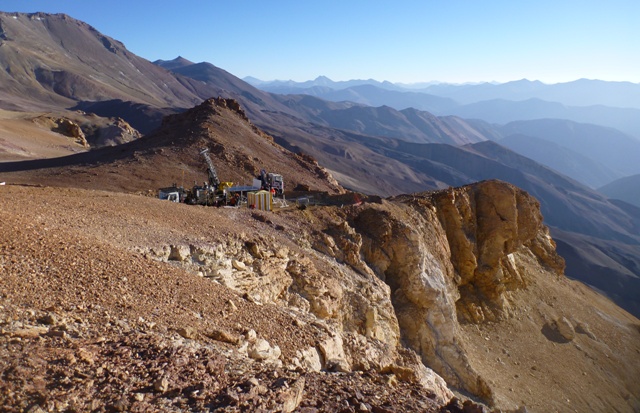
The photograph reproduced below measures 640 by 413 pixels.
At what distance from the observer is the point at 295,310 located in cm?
1171

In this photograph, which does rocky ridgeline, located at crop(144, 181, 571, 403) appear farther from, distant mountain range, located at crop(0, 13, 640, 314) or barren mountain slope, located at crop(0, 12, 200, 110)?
barren mountain slope, located at crop(0, 12, 200, 110)

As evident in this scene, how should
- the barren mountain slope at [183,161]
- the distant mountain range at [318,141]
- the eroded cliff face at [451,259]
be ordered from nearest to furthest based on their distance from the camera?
the eroded cliff face at [451,259], the barren mountain slope at [183,161], the distant mountain range at [318,141]

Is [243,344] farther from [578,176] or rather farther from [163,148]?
[578,176]

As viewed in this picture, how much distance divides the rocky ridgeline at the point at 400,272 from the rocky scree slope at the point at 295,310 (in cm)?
7

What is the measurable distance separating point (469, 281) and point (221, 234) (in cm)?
1509

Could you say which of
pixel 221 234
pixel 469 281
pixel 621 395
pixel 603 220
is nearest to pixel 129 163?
pixel 221 234

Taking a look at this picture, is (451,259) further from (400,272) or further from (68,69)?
(68,69)

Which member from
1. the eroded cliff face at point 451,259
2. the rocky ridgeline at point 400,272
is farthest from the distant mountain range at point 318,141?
the rocky ridgeline at point 400,272

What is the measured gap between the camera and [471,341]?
20453mm

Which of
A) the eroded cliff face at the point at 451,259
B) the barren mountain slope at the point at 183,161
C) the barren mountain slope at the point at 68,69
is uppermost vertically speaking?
the barren mountain slope at the point at 68,69

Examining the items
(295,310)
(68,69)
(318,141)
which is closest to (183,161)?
(295,310)

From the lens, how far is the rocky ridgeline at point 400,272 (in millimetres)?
11617

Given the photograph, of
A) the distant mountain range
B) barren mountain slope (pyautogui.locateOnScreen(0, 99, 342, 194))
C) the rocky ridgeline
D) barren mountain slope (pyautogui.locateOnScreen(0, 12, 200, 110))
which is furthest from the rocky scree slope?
barren mountain slope (pyautogui.locateOnScreen(0, 12, 200, 110))

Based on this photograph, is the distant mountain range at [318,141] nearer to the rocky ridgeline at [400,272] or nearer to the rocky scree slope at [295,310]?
the rocky ridgeline at [400,272]
